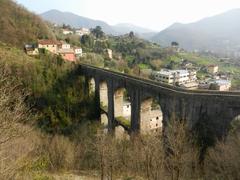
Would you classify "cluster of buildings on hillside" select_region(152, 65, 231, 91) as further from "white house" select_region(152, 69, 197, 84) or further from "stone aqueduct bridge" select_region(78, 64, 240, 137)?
"stone aqueduct bridge" select_region(78, 64, 240, 137)

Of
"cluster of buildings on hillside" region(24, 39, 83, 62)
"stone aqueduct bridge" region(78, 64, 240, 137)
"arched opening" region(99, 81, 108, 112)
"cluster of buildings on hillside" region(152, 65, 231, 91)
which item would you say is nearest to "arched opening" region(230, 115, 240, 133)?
"stone aqueduct bridge" region(78, 64, 240, 137)

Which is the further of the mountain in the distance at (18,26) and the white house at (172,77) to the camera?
the white house at (172,77)

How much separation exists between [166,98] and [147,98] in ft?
10.3

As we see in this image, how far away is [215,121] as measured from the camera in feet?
53.0

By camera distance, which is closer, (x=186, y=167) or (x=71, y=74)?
(x=186, y=167)

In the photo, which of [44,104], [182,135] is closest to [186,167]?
[182,135]

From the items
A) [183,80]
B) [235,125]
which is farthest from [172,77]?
[235,125]

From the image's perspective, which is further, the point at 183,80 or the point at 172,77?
the point at 183,80

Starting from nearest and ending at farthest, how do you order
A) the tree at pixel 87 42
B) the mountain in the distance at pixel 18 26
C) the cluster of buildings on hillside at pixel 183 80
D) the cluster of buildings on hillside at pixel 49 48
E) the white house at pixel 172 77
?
the cluster of buildings on hillside at pixel 49 48
the mountain in the distance at pixel 18 26
the cluster of buildings on hillside at pixel 183 80
the white house at pixel 172 77
the tree at pixel 87 42

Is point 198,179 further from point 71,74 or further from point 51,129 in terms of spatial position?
point 71,74

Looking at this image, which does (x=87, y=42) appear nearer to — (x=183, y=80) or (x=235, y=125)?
(x=183, y=80)

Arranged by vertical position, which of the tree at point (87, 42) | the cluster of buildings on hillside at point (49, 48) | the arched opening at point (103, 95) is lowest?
the arched opening at point (103, 95)

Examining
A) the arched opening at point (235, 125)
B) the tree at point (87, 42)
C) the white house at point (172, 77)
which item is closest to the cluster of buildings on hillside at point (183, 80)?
the white house at point (172, 77)

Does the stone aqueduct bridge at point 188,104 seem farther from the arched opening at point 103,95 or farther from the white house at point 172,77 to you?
the white house at point 172,77
